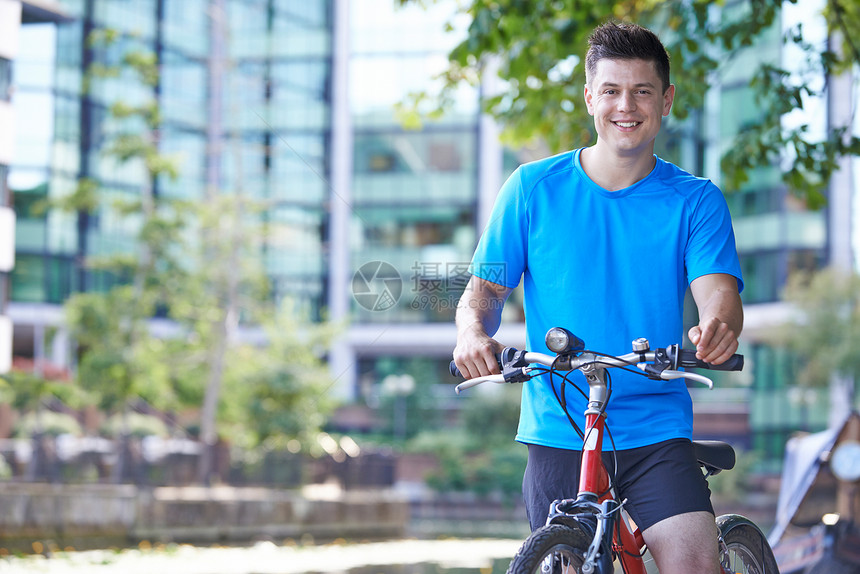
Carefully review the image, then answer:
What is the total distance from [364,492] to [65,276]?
21537 mm

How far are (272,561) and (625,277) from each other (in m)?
9.42

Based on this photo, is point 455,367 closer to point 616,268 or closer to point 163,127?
point 616,268

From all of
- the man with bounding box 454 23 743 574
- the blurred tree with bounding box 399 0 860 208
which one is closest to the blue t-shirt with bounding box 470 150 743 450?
the man with bounding box 454 23 743 574

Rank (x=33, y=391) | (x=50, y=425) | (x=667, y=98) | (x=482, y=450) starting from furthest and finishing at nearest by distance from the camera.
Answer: (x=482, y=450) → (x=50, y=425) → (x=33, y=391) → (x=667, y=98)

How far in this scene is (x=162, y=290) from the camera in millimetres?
18453

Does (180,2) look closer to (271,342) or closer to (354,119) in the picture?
(354,119)

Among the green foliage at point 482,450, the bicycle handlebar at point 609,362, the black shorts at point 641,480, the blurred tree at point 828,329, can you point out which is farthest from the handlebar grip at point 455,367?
the blurred tree at point 828,329

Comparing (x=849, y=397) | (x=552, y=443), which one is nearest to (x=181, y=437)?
(x=849, y=397)

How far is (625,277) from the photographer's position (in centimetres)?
260

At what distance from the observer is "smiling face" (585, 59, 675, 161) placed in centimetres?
262

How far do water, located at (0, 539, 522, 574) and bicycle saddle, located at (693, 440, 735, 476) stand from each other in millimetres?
5677

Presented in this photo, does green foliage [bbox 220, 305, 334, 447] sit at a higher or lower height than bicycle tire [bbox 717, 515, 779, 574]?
lower

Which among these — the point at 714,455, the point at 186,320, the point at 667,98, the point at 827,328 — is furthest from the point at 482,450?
the point at 667,98

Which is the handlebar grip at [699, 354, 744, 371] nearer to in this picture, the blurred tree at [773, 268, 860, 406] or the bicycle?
the bicycle
